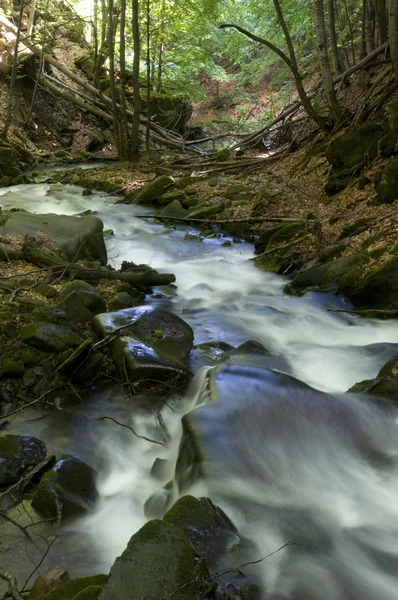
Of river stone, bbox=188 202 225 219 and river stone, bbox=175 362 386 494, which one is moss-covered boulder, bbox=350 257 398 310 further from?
river stone, bbox=188 202 225 219

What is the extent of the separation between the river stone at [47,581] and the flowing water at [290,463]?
7.9 inches

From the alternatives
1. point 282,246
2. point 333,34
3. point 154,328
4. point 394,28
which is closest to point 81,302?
point 154,328

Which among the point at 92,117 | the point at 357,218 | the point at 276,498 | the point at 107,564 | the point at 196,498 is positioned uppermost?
the point at 92,117

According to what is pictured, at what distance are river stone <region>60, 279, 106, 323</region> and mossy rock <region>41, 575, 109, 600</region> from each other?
3.01 metres

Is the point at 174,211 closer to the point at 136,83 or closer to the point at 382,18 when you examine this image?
the point at 136,83

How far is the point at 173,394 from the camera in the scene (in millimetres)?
4402

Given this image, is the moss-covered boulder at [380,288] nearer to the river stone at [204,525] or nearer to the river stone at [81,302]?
A: the river stone at [81,302]

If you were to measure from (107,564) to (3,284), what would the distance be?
3.26 meters

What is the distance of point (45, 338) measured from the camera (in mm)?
4379

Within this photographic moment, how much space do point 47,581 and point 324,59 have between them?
378 inches

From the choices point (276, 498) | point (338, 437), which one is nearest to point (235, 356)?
point (338, 437)

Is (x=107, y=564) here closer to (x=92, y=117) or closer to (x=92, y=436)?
(x=92, y=436)

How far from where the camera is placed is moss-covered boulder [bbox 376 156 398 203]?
7202mm

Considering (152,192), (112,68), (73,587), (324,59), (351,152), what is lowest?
(73,587)
